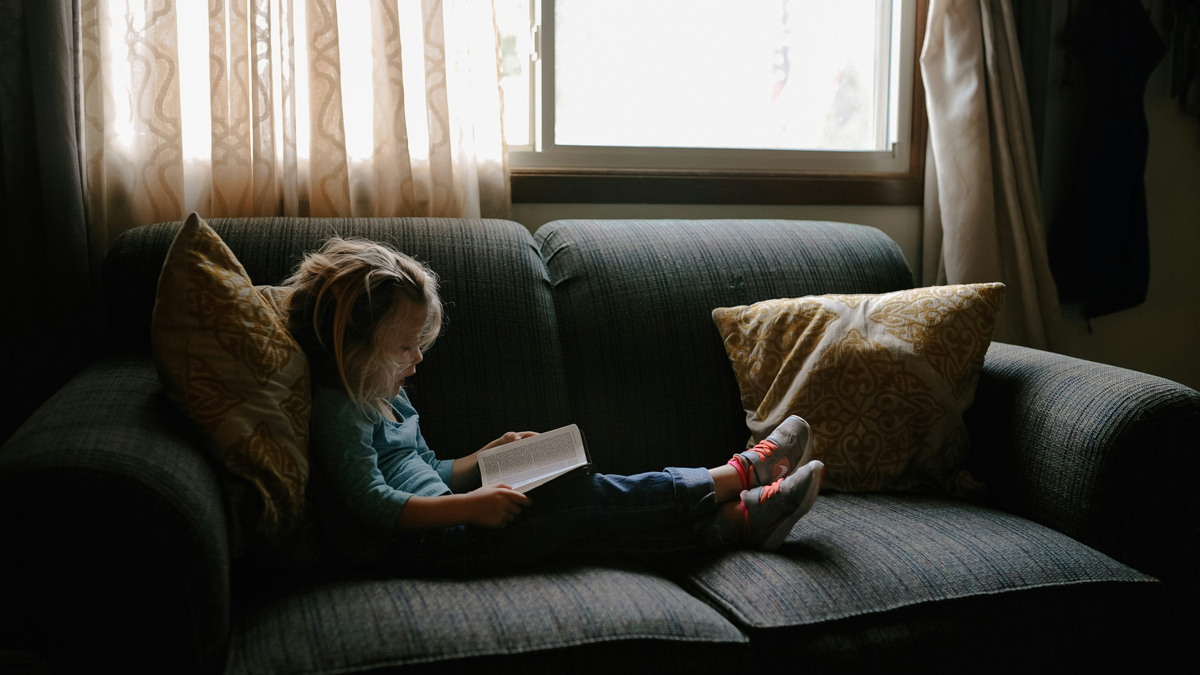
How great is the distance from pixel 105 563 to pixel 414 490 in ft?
1.44

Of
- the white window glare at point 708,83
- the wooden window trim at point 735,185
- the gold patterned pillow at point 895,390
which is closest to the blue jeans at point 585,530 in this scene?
the gold patterned pillow at point 895,390

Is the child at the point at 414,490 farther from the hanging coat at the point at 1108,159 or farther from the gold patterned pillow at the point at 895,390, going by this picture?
the hanging coat at the point at 1108,159

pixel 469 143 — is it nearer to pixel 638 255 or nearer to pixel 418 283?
pixel 638 255

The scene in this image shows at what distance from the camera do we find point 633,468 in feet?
5.11

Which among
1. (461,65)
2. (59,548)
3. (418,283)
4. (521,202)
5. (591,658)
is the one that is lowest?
(591,658)

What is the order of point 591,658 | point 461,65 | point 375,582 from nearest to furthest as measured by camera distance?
point 591,658 < point 375,582 < point 461,65

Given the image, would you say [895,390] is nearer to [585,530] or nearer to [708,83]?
[585,530]

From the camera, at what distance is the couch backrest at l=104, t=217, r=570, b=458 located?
139 cm

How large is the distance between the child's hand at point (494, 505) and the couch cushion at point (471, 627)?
0.09m

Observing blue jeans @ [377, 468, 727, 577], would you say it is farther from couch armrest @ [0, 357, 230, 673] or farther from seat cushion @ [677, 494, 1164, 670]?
couch armrest @ [0, 357, 230, 673]

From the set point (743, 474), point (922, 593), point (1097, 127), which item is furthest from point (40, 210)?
point (1097, 127)

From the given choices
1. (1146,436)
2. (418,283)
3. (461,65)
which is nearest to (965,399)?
(1146,436)

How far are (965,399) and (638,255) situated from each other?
71 centimetres

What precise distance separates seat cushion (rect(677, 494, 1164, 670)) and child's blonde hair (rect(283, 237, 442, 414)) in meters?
0.58
